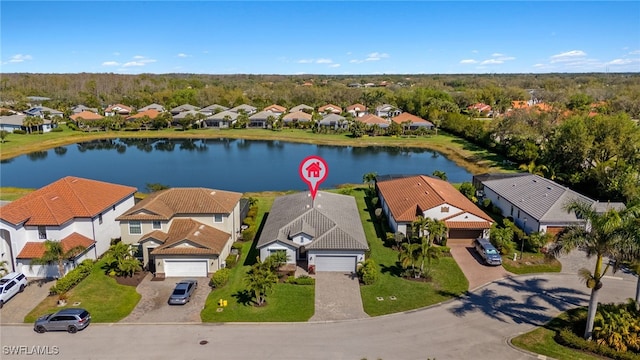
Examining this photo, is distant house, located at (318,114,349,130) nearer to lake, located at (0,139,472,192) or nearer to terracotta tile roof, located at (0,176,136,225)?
lake, located at (0,139,472,192)

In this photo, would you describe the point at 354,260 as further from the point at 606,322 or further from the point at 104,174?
the point at 104,174

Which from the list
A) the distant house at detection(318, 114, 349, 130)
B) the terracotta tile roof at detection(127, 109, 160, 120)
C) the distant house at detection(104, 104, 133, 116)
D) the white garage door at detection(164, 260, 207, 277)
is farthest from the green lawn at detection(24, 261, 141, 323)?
the distant house at detection(104, 104, 133, 116)

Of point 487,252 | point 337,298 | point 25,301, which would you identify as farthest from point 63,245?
point 487,252

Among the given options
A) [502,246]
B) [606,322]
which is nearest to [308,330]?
[606,322]

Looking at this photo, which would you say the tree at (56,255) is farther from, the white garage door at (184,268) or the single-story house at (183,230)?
the white garage door at (184,268)

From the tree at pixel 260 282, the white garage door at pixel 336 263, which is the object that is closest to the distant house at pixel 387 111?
the white garage door at pixel 336 263
